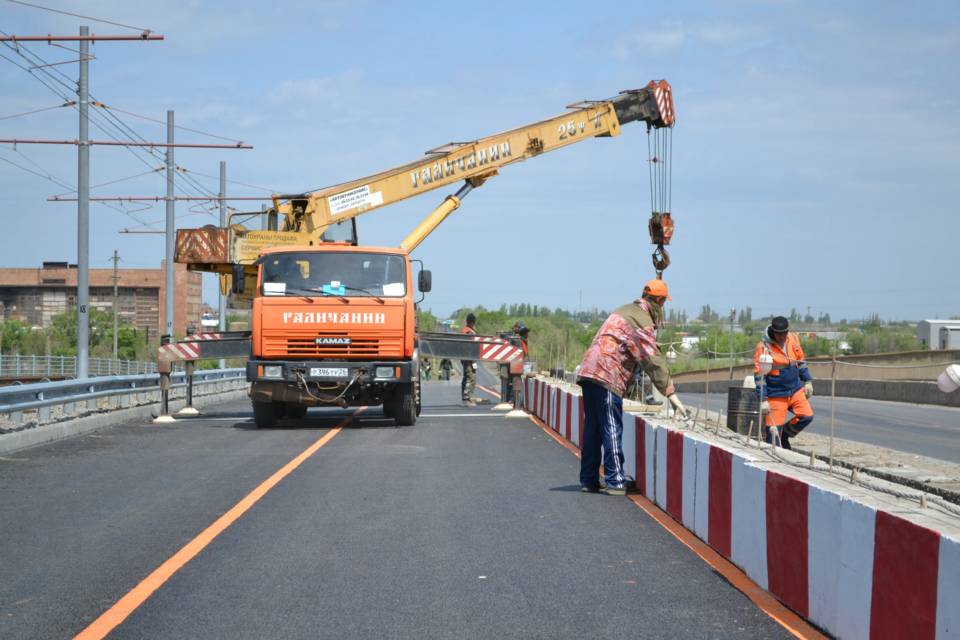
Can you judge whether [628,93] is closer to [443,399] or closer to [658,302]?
[443,399]

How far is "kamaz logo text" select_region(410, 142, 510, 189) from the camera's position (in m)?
26.0

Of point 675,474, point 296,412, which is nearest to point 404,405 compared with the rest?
point 296,412

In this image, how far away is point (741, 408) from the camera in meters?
14.5

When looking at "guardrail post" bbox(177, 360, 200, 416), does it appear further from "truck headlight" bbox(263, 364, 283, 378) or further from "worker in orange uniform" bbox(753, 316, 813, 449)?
"worker in orange uniform" bbox(753, 316, 813, 449)

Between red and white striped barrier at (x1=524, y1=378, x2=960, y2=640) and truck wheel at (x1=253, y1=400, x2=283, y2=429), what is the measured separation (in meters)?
11.3

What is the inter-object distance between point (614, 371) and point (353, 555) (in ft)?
12.0

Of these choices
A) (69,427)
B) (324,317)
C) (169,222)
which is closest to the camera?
(69,427)

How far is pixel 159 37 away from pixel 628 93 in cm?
1024

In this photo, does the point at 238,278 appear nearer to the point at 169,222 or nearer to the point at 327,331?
the point at 327,331

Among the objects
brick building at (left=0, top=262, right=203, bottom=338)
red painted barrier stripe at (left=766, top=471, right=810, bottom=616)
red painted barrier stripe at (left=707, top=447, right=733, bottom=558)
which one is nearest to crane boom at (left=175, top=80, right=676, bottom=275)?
red painted barrier stripe at (left=707, top=447, right=733, bottom=558)

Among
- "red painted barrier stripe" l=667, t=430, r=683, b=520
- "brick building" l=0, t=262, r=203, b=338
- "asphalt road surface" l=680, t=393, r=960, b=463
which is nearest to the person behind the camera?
"red painted barrier stripe" l=667, t=430, r=683, b=520

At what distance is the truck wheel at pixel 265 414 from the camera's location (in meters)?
19.7

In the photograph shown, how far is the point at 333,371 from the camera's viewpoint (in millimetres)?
18828

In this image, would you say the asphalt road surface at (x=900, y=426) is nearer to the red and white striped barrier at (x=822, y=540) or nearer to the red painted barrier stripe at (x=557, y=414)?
the red painted barrier stripe at (x=557, y=414)
